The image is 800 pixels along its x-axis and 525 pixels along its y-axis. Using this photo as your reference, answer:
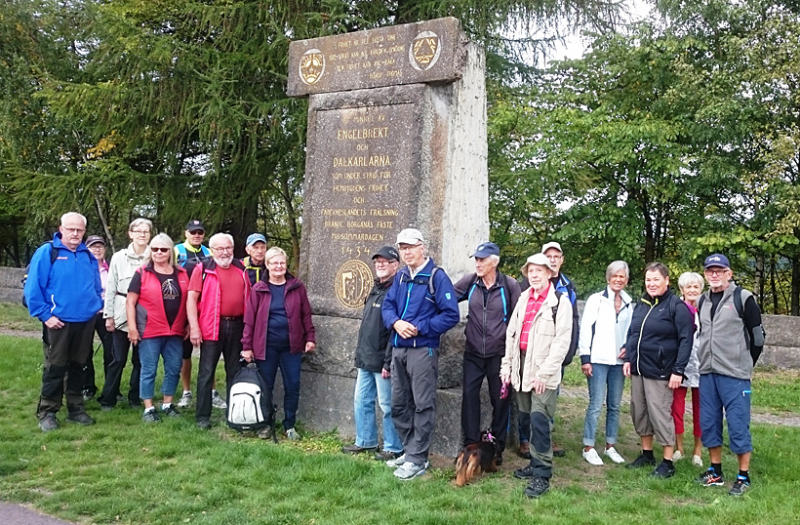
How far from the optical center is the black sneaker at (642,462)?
5.85m

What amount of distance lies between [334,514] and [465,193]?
3125 millimetres

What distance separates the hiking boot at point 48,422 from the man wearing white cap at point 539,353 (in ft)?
13.3

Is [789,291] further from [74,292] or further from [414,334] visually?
[74,292]

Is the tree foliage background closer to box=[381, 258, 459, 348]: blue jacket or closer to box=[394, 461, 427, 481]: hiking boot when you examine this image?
box=[381, 258, 459, 348]: blue jacket

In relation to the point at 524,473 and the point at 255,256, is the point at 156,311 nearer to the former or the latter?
the point at 255,256

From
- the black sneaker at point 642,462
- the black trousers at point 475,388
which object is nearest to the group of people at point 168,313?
the black trousers at point 475,388

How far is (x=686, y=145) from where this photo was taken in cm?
1273

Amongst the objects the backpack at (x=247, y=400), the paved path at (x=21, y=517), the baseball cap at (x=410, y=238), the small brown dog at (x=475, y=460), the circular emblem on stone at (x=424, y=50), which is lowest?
the paved path at (x=21, y=517)

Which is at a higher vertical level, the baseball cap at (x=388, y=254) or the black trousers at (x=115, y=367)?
the baseball cap at (x=388, y=254)

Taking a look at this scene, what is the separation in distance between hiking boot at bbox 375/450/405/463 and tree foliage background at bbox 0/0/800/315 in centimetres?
673

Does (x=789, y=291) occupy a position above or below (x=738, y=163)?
below

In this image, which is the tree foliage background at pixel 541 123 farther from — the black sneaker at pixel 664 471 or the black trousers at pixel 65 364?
the black sneaker at pixel 664 471

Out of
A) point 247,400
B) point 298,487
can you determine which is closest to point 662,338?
point 298,487

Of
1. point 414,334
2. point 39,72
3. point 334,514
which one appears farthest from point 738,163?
point 39,72
